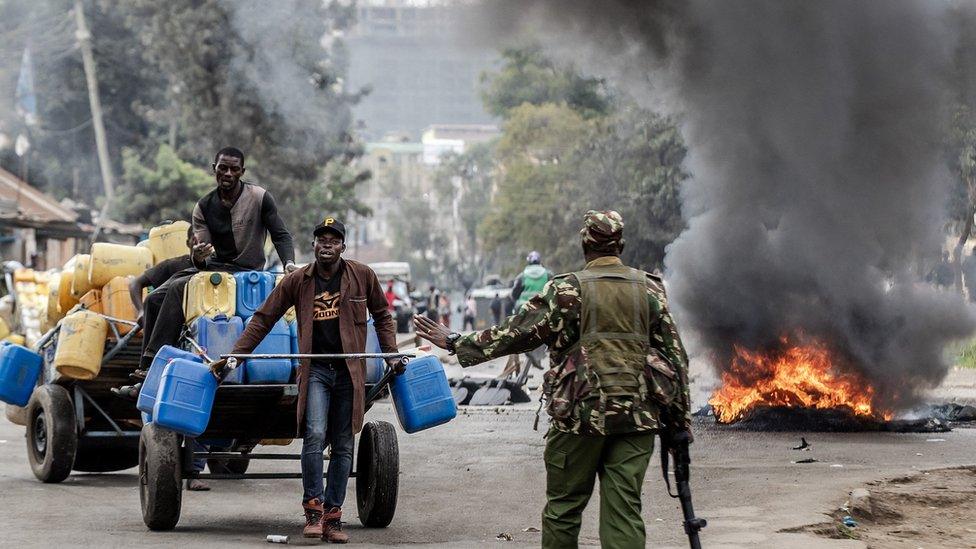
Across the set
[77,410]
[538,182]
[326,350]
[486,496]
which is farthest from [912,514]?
[538,182]

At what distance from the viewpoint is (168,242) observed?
10.7m

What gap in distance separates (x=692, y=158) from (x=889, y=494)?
669 cm

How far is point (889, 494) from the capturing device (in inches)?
368

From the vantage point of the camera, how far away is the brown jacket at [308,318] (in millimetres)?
7508

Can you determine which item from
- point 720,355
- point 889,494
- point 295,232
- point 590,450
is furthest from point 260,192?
point 295,232

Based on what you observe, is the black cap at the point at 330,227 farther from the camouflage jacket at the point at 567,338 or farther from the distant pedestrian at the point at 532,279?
the distant pedestrian at the point at 532,279

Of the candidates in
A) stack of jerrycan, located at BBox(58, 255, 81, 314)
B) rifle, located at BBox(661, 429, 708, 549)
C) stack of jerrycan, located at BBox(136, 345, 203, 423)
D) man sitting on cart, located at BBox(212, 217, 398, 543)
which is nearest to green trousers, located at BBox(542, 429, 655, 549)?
rifle, located at BBox(661, 429, 708, 549)

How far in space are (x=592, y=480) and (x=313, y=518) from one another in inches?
81.8

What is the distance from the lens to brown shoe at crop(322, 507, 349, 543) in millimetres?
7559

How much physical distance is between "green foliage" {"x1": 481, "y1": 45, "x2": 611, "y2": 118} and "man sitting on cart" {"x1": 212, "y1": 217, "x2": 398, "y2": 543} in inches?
2006

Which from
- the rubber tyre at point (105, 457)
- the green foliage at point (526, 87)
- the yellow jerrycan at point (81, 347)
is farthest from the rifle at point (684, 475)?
the green foliage at point (526, 87)

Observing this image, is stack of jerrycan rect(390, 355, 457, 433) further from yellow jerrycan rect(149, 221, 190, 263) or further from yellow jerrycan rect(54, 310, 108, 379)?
yellow jerrycan rect(149, 221, 190, 263)

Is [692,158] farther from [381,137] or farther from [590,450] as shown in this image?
[381,137]

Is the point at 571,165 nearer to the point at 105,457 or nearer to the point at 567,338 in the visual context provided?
the point at 105,457
